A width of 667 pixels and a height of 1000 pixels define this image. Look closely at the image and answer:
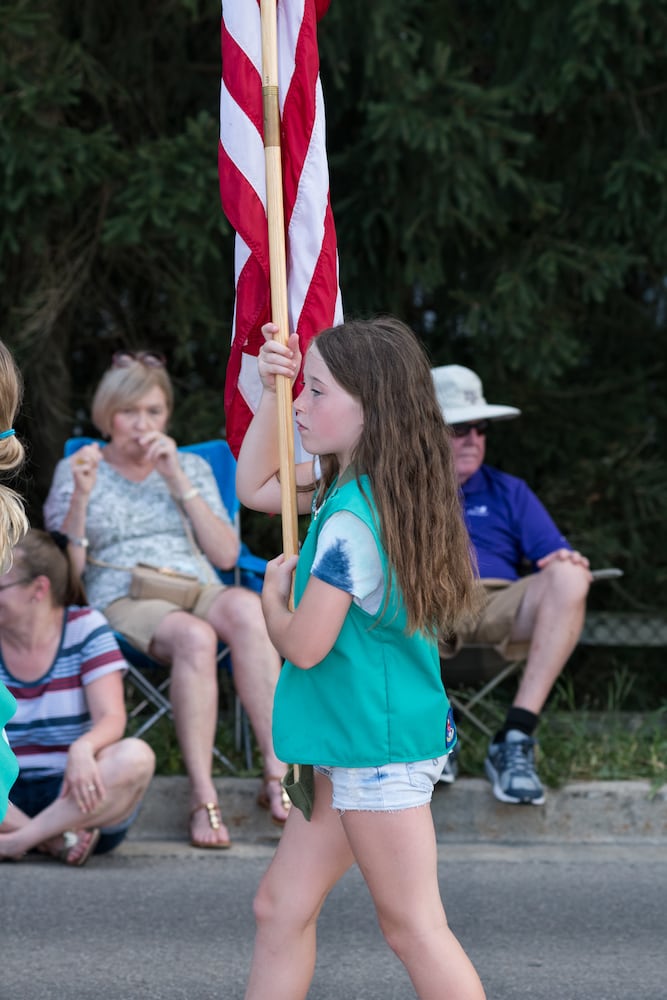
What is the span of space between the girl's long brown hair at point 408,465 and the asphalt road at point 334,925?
4.64 ft

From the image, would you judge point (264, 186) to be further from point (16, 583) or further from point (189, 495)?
point (189, 495)

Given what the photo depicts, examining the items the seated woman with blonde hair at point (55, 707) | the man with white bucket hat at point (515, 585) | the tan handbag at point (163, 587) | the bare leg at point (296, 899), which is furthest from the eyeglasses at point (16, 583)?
the bare leg at point (296, 899)

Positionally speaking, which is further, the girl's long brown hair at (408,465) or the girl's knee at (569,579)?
the girl's knee at (569,579)

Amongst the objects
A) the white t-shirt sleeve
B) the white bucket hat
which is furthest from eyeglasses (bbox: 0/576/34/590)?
the white t-shirt sleeve

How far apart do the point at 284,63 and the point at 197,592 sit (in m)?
2.67

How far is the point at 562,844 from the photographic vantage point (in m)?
5.42

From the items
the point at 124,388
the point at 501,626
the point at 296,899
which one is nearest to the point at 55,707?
the point at 124,388

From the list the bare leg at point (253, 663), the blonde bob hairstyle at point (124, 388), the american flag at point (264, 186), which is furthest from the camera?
the blonde bob hairstyle at point (124, 388)

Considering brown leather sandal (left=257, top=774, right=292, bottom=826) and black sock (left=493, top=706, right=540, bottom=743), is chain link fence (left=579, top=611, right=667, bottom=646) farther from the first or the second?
brown leather sandal (left=257, top=774, right=292, bottom=826)

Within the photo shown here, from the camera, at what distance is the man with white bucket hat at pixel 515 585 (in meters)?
5.46

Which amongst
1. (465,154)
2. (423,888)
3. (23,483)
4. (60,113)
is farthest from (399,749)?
(23,483)

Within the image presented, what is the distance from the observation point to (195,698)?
17.6 feet

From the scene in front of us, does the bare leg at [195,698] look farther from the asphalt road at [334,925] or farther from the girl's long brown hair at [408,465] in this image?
the girl's long brown hair at [408,465]

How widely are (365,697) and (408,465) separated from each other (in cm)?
47
